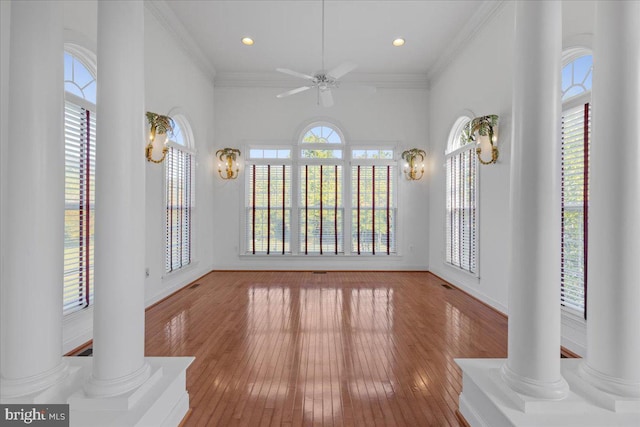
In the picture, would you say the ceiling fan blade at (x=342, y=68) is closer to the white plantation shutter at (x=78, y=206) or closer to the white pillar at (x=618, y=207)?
the white pillar at (x=618, y=207)

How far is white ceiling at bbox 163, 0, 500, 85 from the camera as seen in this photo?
4484mm

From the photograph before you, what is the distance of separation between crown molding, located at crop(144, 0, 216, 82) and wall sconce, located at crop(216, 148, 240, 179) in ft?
5.08

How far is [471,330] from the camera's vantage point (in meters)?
3.51

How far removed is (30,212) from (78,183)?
1.62 metres

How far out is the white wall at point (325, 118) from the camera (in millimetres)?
6762

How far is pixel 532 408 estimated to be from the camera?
1.61m

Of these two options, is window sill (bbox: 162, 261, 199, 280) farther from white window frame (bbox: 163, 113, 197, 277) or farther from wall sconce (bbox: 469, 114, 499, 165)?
wall sconce (bbox: 469, 114, 499, 165)

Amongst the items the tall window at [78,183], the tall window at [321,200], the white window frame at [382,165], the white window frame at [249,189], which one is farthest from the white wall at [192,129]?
the white window frame at [382,165]

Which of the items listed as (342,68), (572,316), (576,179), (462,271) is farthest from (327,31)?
(572,316)

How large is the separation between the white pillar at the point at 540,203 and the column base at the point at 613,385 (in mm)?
226

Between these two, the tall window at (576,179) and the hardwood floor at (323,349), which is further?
the tall window at (576,179)

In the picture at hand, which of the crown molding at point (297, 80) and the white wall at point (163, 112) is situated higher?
the crown molding at point (297, 80)

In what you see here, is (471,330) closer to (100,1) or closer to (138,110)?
(138,110)

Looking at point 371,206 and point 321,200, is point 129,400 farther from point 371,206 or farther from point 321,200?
point 371,206
